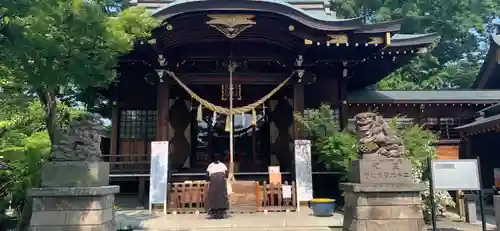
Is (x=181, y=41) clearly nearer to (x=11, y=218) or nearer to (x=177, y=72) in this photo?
(x=177, y=72)

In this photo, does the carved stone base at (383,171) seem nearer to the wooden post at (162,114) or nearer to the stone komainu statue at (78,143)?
the stone komainu statue at (78,143)

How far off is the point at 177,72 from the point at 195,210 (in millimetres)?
4159

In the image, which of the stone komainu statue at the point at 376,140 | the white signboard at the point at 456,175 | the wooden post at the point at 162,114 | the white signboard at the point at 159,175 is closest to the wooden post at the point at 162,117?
the wooden post at the point at 162,114

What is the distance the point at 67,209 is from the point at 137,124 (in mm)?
7196

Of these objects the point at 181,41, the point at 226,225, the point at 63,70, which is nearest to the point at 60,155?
the point at 63,70

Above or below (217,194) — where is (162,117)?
above

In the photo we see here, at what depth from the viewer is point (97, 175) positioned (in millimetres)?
6098

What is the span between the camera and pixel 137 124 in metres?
12.9

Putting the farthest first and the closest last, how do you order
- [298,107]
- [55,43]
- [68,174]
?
[298,107]
[68,174]
[55,43]

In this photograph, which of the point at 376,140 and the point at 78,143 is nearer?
the point at 78,143

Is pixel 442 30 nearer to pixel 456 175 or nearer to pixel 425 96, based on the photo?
pixel 425 96

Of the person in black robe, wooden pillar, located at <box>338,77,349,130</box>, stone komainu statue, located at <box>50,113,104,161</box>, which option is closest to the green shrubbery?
wooden pillar, located at <box>338,77,349,130</box>

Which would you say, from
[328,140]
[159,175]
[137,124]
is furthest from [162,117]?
[328,140]

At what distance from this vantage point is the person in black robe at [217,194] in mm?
8828
